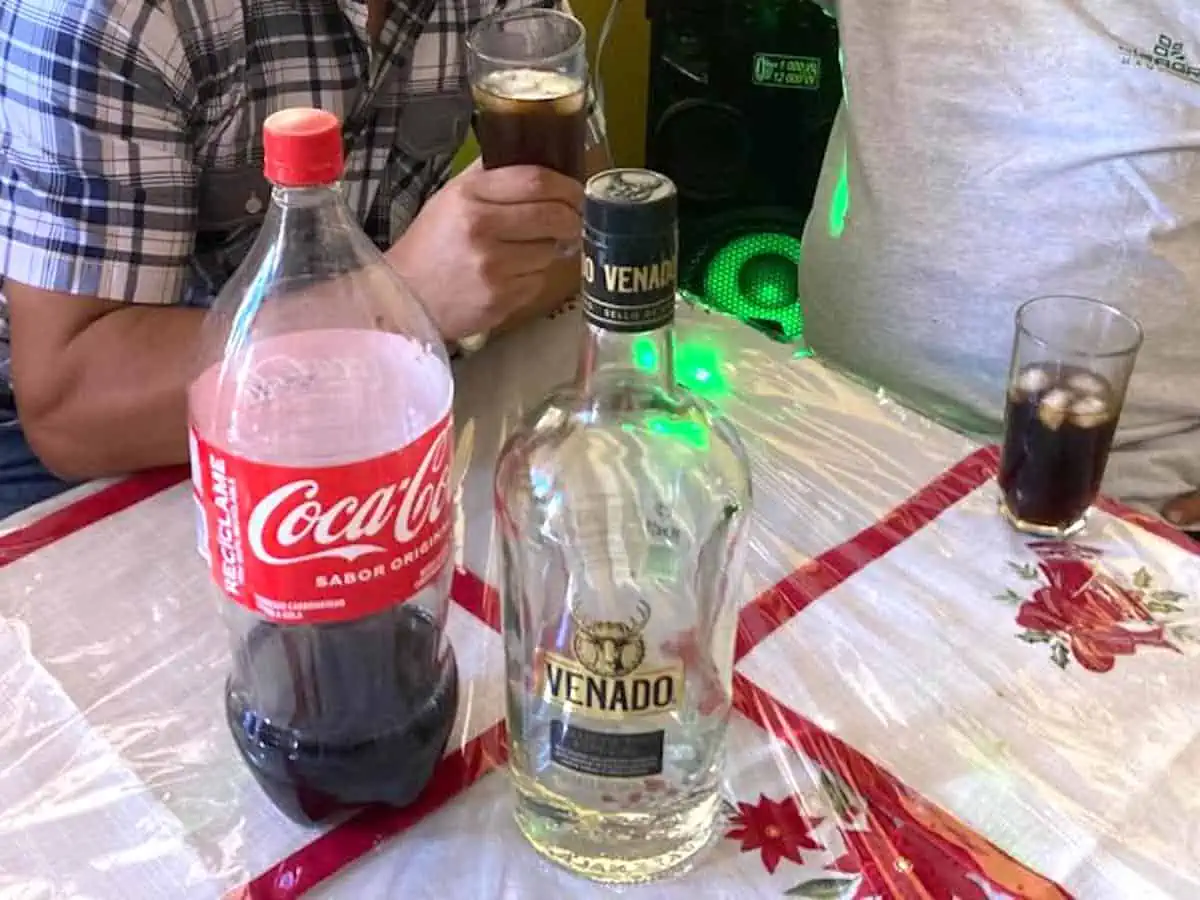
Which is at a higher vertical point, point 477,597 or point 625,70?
point 477,597

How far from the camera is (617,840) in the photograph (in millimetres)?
662

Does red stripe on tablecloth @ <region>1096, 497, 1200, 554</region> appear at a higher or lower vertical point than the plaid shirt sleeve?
lower

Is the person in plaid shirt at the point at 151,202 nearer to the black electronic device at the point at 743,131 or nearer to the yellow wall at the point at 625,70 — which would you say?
the black electronic device at the point at 743,131

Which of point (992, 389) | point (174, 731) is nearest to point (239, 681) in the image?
point (174, 731)

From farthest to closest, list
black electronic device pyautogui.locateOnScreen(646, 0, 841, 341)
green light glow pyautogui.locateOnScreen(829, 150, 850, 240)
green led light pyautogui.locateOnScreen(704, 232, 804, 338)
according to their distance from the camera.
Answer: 1. green led light pyautogui.locateOnScreen(704, 232, 804, 338)
2. black electronic device pyautogui.locateOnScreen(646, 0, 841, 341)
3. green light glow pyautogui.locateOnScreen(829, 150, 850, 240)

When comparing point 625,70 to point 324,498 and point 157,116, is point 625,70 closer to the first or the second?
point 157,116

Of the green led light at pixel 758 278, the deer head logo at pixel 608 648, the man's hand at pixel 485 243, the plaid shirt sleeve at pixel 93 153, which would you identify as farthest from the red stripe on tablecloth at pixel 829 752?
the green led light at pixel 758 278

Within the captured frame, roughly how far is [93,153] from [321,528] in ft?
1.42

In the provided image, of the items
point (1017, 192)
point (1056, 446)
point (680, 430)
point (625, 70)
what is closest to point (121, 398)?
point (680, 430)

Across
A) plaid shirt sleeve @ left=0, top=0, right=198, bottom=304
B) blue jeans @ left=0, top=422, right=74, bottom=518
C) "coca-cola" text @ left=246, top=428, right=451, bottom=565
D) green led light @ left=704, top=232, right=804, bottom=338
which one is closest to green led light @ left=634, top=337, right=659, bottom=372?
"coca-cola" text @ left=246, top=428, right=451, bottom=565

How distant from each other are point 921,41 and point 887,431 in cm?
38

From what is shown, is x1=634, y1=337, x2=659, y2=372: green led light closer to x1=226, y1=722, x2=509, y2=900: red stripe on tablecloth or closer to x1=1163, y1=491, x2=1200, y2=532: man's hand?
x1=226, y1=722, x2=509, y2=900: red stripe on tablecloth

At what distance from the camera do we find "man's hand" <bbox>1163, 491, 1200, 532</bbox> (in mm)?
1173

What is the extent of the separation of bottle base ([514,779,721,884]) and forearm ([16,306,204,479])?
378 millimetres
